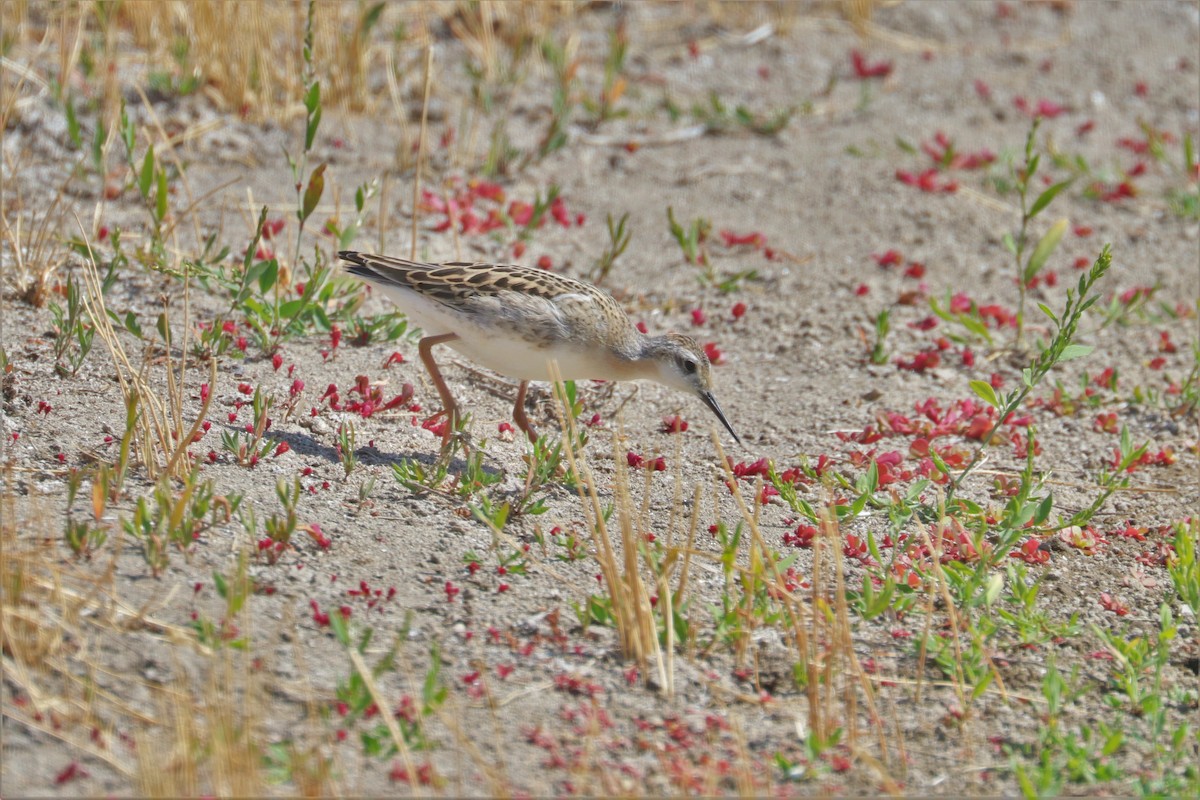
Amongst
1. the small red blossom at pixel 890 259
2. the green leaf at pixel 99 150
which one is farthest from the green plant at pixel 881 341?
the green leaf at pixel 99 150

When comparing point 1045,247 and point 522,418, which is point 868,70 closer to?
point 1045,247

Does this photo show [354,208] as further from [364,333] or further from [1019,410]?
[1019,410]

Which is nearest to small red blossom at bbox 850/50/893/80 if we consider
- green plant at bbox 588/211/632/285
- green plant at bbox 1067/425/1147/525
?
green plant at bbox 588/211/632/285

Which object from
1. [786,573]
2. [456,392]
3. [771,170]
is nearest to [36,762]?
[786,573]

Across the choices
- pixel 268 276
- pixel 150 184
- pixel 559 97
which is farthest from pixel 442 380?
pixel 559 97

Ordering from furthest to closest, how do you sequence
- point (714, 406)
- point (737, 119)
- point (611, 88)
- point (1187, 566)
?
point (737, 119) → point (611, 88) → point (714, 406) → point (1187, 566)

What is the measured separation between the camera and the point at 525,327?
5812mm

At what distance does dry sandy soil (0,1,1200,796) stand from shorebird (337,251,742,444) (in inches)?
16.5

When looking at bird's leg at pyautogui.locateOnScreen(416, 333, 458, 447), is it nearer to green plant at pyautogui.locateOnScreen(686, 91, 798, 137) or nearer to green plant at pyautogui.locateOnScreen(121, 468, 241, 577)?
green plant at pyautogui.locateOnScreen(121, 468, 241, 577)

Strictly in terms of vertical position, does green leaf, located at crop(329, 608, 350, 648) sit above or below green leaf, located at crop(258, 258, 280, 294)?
below

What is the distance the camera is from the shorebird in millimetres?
5836

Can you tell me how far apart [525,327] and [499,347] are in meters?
0.15

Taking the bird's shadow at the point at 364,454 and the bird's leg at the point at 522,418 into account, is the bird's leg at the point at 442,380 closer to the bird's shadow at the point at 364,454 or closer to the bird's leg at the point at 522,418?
the bird's shadow at the point at 364,454

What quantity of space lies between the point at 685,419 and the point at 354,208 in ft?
9.05
